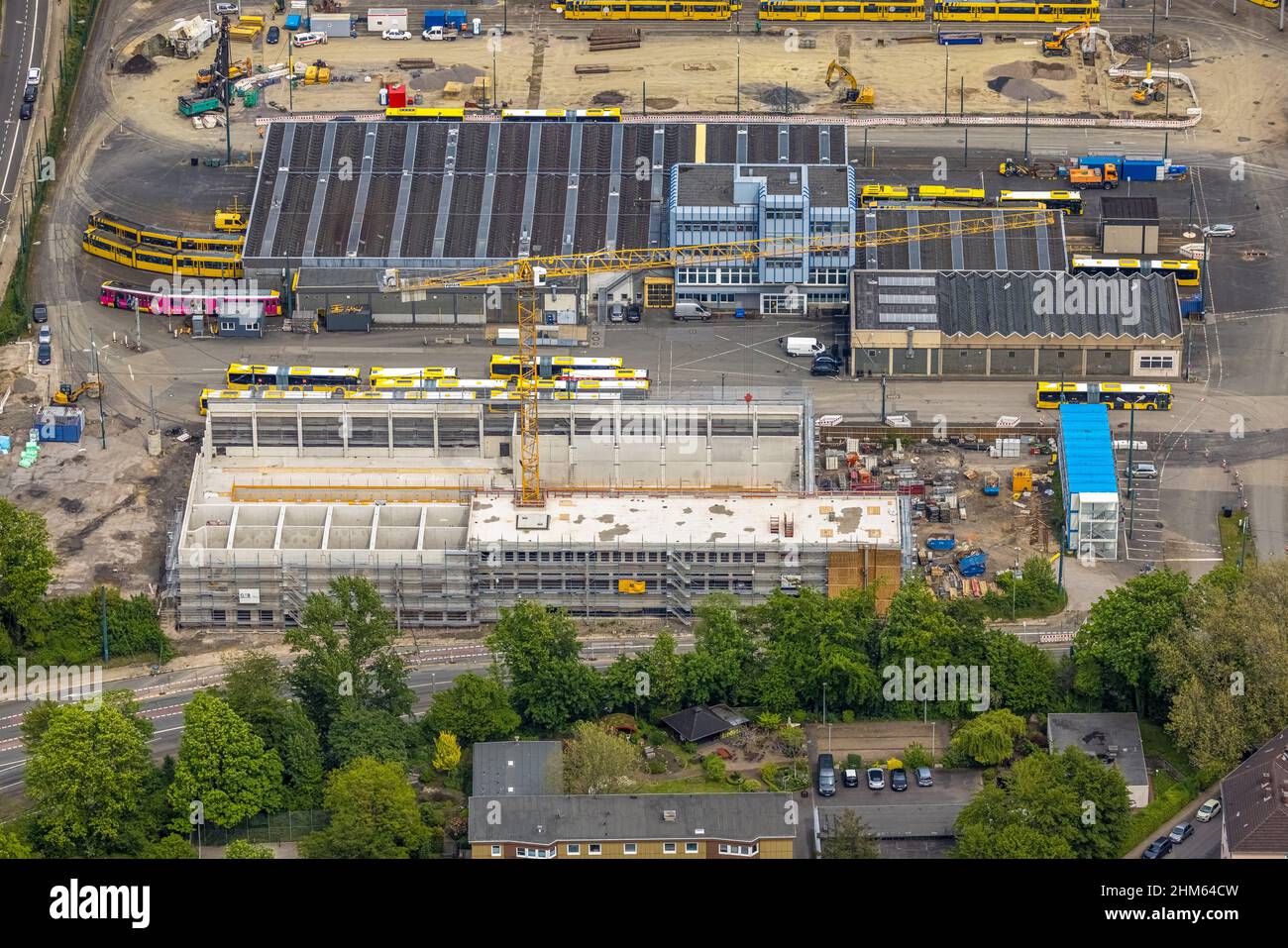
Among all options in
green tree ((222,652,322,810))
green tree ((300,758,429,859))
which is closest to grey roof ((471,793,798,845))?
green tree ((300,758,429,859))

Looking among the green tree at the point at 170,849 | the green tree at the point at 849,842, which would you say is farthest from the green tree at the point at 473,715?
the green tree at the point at 849,842

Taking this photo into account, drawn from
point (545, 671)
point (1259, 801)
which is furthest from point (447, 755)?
point (1259, 801)

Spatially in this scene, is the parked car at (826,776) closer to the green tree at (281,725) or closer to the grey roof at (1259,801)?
the grey roof at (1259,801)

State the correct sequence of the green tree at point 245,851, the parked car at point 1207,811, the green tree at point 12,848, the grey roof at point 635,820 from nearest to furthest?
1. the green tree at point 12,848
2. the green tree at point 245,851
3. the grey roof at point 635,820
4. the parked car at point 1207,811

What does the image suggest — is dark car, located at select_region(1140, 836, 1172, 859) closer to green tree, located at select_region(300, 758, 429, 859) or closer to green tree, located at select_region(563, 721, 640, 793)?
green tree, located at select_region(563, 721, 640, 793)
